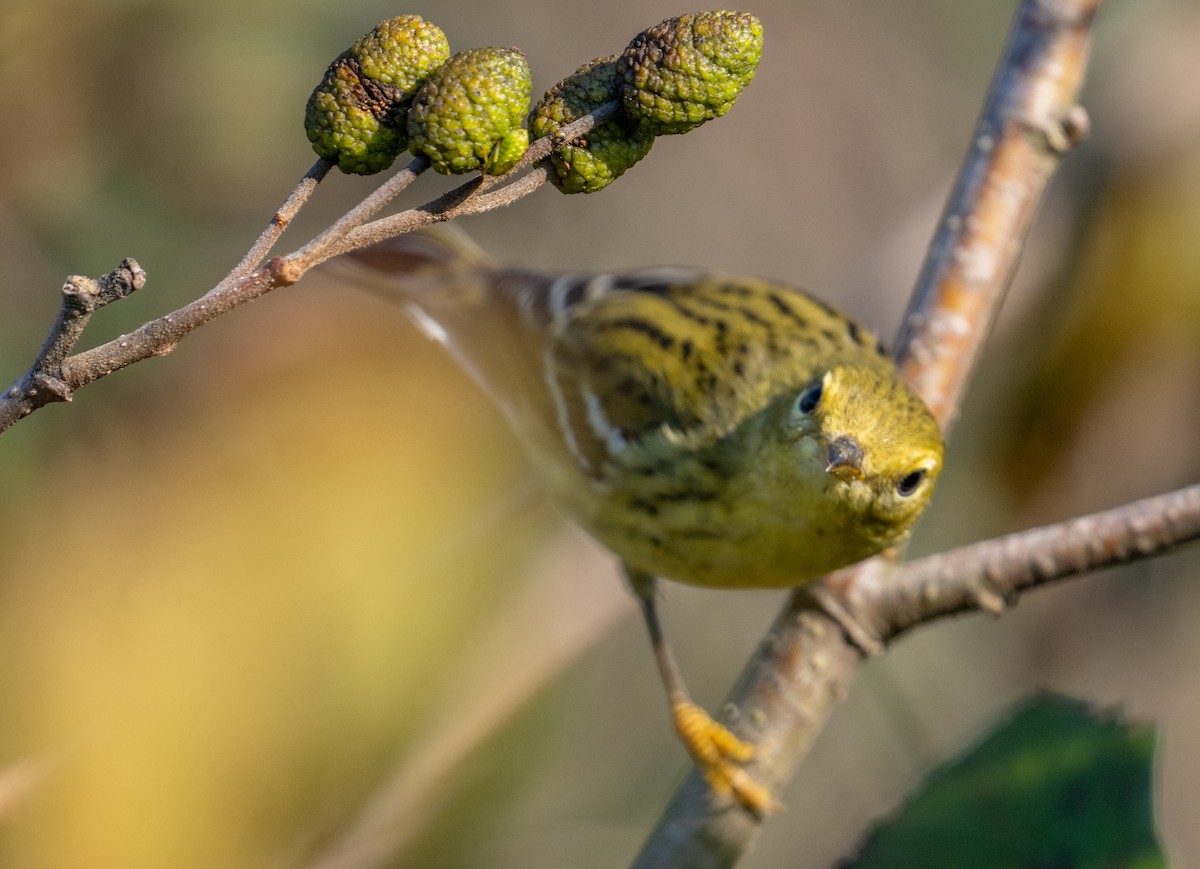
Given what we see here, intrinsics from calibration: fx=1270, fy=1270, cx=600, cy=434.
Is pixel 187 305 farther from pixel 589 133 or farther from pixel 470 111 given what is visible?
pixel 589 133

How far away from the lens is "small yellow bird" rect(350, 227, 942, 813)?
2.04 meters

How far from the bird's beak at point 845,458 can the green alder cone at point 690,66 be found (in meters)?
0.96

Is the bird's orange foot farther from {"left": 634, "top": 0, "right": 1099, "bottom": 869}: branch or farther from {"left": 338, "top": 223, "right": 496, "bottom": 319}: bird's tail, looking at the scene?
{"left": 338, "top": 223, "right": 496, "bottom": 319}: bird's tail

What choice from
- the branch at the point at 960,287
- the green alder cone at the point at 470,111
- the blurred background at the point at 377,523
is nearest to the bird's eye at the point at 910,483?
the branch at the point at 960,287

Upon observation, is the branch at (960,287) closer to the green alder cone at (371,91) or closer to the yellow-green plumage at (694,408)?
the yellow-green plumage at (694,408)

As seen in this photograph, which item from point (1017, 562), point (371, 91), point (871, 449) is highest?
point (371, 91)

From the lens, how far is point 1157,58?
3.22 meters

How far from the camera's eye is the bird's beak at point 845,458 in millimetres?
1922

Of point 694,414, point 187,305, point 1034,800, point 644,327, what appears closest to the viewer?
point 187,305

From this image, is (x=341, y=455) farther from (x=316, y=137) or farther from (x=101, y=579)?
(x=316, y=137)

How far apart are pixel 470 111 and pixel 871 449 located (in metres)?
1.16

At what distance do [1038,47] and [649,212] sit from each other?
240cm

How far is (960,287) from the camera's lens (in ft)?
8.18

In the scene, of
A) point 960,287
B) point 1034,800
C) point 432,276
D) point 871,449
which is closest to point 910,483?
point 871,449
